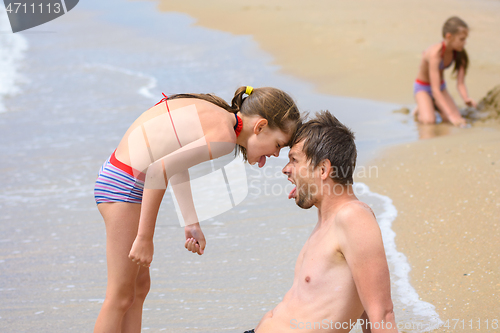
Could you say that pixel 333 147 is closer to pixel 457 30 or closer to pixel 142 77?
pixel 457 30

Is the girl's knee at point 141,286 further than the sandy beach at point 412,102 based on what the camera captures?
No

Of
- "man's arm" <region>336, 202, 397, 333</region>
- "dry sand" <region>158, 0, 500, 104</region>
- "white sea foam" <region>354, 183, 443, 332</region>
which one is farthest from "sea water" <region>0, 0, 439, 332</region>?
"man's arm" <region>336, 202, 397, 333</region>

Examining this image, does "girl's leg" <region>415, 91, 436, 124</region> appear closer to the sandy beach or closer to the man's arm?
the sandy beach

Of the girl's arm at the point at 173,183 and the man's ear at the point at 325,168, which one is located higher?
the man's ear at the point at 325,168

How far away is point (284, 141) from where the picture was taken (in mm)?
2830

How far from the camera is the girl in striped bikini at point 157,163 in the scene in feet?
8.32

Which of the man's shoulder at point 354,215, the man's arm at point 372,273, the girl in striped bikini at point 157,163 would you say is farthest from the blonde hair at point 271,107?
the man's arm at point 372,273

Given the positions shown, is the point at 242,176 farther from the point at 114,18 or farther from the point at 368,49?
the point at 114,18

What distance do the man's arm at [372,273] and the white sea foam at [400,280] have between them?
1.00 metres

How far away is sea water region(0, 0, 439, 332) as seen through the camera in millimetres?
3232

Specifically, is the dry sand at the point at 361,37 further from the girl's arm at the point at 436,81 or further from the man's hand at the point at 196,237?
the man's hand at the point at 196,237

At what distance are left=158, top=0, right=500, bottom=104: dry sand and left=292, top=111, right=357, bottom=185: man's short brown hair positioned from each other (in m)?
5.97

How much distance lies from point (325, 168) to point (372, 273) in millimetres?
496

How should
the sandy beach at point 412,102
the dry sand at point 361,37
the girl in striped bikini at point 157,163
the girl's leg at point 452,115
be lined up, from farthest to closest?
the dry sand at point 361,37
the girl's leg at point 452,115
the sandy beach at point 412,102
the girl in striped bikini at point 157,163
